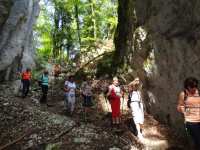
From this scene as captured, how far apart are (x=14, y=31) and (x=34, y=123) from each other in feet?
42.5

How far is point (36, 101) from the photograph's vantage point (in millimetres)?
19203

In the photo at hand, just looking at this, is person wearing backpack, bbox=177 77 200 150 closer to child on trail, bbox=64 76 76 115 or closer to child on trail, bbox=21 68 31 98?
child on trail, bbox=64 76 76 115

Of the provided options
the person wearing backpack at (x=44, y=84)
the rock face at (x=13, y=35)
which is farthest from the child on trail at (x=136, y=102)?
the rock face at (x=13, y=35)

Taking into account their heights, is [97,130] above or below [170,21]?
below

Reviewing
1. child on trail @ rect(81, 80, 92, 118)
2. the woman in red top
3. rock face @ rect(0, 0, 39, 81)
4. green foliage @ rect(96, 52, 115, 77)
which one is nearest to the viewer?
the woman in red top

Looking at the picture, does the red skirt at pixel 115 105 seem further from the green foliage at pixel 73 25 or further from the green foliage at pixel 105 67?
the green foliage at pixel 73 25

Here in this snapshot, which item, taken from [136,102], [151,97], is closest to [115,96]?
[136,102]

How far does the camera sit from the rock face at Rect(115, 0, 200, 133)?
14172 millimetres

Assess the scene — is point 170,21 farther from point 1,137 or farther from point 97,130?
point 1,137

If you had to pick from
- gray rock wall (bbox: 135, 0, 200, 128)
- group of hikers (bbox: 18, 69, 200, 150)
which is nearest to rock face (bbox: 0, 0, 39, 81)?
group of hikers (bbox: 18, 69, 200, 150)

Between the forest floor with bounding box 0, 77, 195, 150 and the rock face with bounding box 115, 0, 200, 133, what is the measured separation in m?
0.99

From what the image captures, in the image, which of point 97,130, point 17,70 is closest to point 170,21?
point 97,130

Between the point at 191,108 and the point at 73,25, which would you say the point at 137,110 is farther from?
the point at 73,25

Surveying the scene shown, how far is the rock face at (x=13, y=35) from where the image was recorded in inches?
977
